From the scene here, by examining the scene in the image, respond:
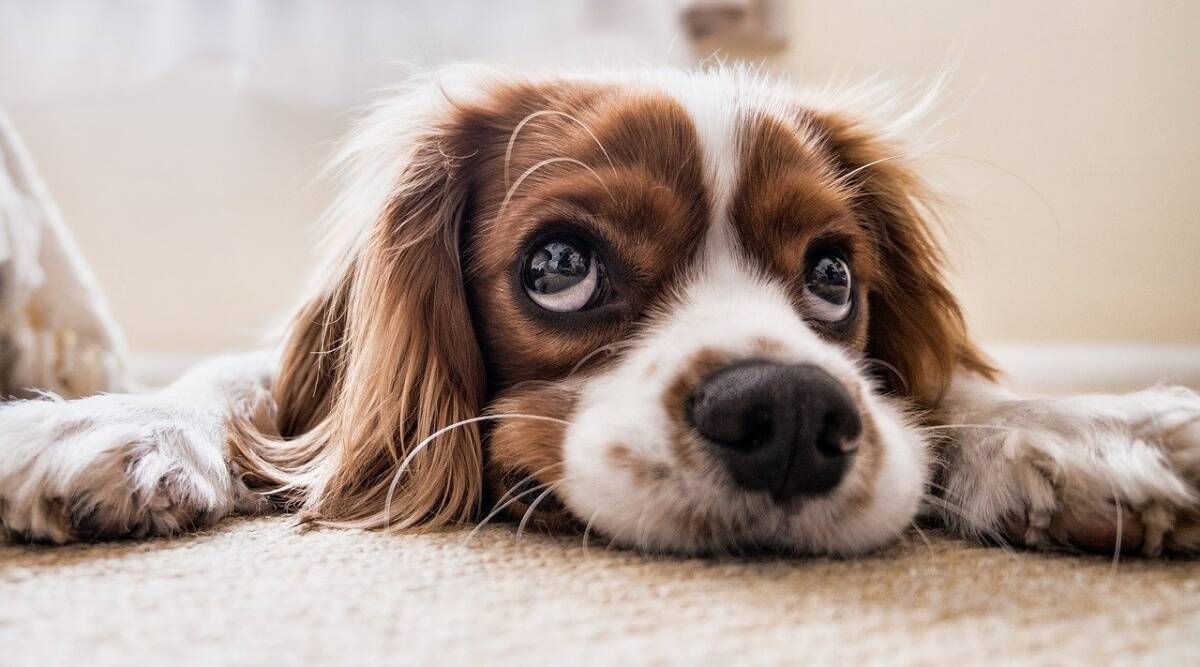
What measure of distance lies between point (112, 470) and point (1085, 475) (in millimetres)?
1058

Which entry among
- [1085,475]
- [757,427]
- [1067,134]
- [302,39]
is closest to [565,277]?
[757,427]

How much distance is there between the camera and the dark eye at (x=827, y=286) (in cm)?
139

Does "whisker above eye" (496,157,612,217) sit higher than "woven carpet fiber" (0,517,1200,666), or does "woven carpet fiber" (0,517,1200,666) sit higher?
"whisker above eye" (496,157,612,217)

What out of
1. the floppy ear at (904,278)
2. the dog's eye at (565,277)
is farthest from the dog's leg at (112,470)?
the floppy ear at (904,278)

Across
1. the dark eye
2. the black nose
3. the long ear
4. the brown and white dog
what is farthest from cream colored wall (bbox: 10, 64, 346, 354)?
the black nose

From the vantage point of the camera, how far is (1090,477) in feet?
3.44

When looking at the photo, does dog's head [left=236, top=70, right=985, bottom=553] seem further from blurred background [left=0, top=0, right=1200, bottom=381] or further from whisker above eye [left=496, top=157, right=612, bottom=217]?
blurred background [left=0, top=0, right=1200, bottom=381]

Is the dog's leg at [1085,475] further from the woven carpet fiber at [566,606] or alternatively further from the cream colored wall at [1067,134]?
the cream colored wall at [1067,134]

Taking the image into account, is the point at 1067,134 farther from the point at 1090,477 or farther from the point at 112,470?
the point at 112,470

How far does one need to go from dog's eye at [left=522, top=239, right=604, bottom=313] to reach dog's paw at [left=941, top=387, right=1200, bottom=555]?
51 centimetres

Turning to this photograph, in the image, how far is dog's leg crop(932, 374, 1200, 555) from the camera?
1.00 m

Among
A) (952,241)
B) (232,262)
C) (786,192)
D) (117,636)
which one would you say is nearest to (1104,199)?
(952,241)

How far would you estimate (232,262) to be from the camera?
3.24m

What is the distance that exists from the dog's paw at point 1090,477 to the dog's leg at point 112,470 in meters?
0.89
